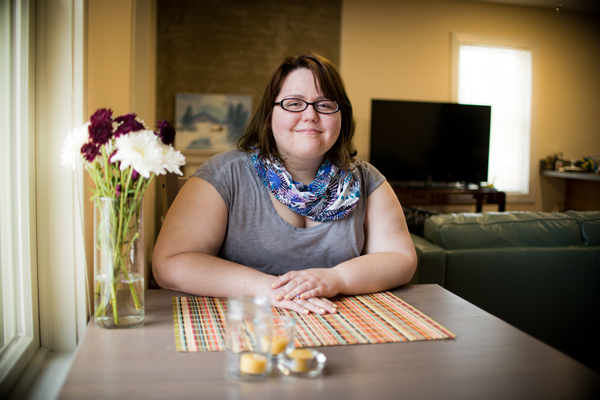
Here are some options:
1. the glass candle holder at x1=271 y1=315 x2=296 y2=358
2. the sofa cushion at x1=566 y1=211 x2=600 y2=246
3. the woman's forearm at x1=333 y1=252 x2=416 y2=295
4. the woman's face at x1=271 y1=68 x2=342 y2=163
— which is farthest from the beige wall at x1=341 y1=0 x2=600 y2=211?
the glass candle holder at x1=271 y1=315 x2=296 y2=358

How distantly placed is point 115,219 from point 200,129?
410 cm

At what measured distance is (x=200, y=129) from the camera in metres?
4.83

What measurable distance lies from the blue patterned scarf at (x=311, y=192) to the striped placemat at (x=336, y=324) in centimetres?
32

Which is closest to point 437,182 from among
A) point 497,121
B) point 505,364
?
point 497,121

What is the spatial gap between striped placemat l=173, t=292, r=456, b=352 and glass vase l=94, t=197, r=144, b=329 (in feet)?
0.34

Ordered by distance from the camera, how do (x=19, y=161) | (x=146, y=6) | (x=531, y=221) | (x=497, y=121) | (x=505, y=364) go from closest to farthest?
(x=505, y=364) → (x=19, y=161) → (x=531, y=221) → (x=146, y=6) → (x=497, y=121)

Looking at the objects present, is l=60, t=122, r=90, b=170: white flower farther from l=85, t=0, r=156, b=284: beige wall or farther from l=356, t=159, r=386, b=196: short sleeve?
l=356, t=159, r=386, b=196: short sleeve

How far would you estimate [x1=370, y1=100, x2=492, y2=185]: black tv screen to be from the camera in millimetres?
5102

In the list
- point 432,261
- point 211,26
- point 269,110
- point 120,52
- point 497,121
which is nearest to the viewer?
point 269,110

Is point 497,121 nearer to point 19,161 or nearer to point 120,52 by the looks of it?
point 120,52

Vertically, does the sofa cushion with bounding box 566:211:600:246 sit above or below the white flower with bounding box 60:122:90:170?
below

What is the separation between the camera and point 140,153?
0.82m

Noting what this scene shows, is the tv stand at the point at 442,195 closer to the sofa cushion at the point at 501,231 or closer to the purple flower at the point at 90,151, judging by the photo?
the sofa cushion at the point at 501,231

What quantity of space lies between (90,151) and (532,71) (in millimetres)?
6076
